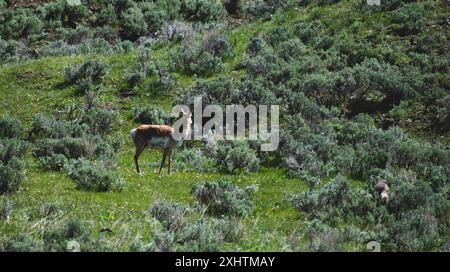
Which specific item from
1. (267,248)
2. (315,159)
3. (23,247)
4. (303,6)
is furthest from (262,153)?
(303,6)

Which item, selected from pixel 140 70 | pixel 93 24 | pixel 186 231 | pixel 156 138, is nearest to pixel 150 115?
pixel 140 70

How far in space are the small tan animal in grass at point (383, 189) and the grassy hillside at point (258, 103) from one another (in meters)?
0.17

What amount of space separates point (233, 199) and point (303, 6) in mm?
15967

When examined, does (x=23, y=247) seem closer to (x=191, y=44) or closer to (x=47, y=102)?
(x=47, y=102)

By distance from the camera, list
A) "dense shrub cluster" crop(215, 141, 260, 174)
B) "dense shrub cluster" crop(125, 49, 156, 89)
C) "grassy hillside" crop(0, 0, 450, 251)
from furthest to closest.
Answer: "dense shrub cluster" crop(125, 49, 156, 89) → "dense shrub cluster" crop(215, 141, 260, 174) → "grassy hillside" crop(0, 0, 450, 251)

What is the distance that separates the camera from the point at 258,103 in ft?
69.6

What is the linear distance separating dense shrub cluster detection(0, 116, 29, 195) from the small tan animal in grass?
23.6 feet

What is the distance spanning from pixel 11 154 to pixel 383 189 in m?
8.37

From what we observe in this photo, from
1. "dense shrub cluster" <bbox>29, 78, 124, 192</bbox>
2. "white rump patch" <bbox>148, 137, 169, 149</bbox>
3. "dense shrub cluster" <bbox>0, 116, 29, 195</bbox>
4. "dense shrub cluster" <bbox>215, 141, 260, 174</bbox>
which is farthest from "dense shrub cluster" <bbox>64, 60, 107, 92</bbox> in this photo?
"dense shrub cluster" <bbox>215, 141, 260, 174</bbox>

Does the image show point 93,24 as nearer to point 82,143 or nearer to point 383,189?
point 82,143

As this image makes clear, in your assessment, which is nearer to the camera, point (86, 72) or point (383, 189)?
point (383, 189)

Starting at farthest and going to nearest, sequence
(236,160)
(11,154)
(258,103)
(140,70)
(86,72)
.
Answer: (140,70), (86,72), (258,103), (236,160), (11,154)

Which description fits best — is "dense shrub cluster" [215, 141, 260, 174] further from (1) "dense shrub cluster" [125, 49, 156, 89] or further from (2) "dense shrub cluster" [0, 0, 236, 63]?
(2) "dense shrub cluster" [0, 0, 236, 63]

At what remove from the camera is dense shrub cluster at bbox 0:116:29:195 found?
14.7m
